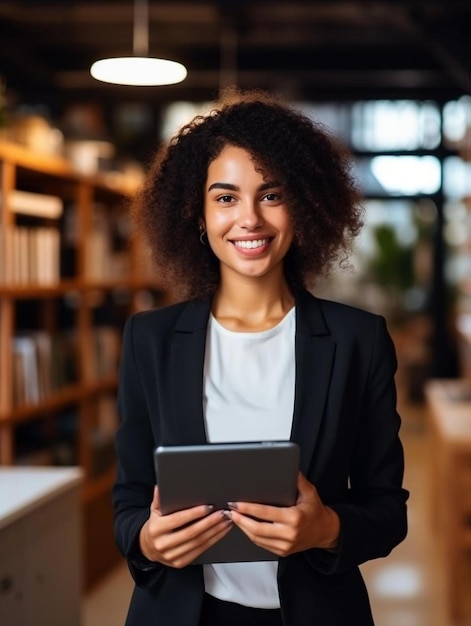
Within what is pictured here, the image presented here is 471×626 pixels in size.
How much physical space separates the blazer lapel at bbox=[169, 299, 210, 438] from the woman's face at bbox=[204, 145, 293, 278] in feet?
0.42

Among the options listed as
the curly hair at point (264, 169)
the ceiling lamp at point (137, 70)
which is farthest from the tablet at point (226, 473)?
the ceiling lamp at point (137, 70)

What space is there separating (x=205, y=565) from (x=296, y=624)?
0.19 m

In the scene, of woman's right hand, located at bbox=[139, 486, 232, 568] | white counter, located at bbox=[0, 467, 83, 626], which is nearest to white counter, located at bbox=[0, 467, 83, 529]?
white counter, located at bbox=[0, 467, 83, 626]

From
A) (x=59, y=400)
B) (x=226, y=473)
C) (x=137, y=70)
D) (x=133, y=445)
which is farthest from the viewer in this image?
(x=59, y=400)

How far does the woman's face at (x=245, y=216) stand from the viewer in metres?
1.75

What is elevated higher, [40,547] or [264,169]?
[264,169]

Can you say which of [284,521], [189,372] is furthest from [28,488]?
[284,521]

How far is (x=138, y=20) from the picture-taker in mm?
7504

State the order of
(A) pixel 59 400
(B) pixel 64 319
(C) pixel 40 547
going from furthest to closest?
1. (B) pixel 64 319
2. (A) pixel 59 400
3. (C) pixel 40 547

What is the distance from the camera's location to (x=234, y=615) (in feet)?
5.60

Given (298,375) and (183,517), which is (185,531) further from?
(298,375)

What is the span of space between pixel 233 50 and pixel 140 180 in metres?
5.54

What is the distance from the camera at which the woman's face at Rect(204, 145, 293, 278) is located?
5.74 feet

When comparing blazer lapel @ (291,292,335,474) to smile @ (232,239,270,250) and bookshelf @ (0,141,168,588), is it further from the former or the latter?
bookshelf @ (0,141,168,588)
